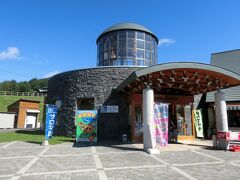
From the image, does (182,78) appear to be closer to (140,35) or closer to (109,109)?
(109,109)

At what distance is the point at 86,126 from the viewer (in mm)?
13109

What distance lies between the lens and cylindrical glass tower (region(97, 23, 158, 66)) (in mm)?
19688

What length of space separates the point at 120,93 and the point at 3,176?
9740 millimetres

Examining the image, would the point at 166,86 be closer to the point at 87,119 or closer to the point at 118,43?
the point at 87,119

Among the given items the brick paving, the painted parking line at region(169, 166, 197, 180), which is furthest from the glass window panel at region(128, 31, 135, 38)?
the painted parking line at region(169, 166, 197, 180)

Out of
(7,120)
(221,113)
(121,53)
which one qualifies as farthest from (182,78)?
(7,120)

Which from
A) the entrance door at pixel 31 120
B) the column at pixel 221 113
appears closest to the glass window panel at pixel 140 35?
the column at pixel 221 113

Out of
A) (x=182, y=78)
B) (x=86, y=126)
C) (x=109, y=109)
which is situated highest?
(x=182, y=78)

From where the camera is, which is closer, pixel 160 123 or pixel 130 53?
pixel 160 123

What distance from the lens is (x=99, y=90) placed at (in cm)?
1523

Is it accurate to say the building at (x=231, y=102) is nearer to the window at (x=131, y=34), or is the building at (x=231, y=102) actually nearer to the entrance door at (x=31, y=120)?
the window at (x=131, y=34)

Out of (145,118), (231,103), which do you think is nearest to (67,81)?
(145,118)

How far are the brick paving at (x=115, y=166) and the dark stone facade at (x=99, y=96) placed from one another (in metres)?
4.92

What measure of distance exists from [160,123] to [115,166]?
4.68 metres
